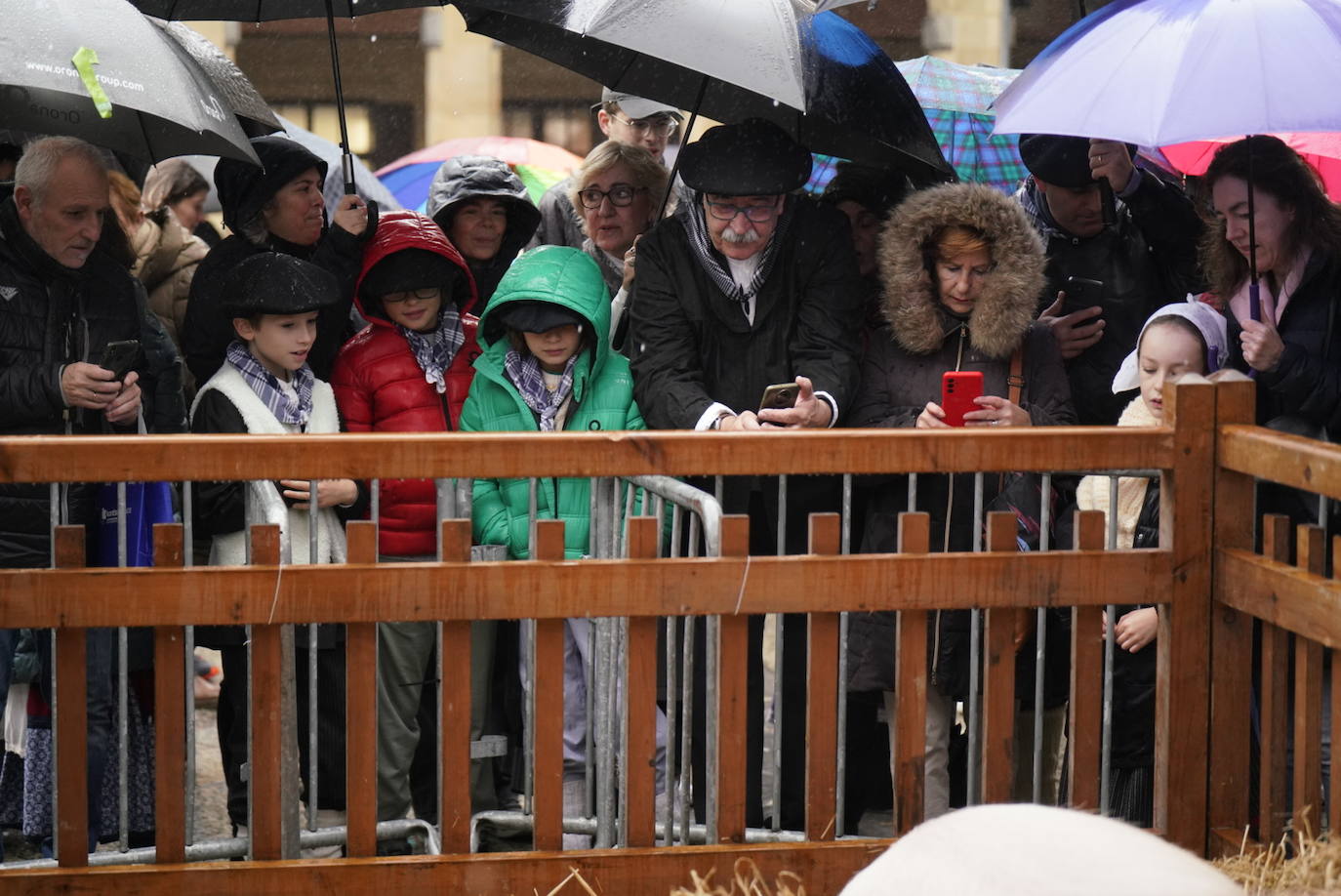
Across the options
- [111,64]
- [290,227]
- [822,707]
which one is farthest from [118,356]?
[822,707]

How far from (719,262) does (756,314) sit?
0.60ft

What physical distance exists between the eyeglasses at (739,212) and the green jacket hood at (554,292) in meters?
0.42

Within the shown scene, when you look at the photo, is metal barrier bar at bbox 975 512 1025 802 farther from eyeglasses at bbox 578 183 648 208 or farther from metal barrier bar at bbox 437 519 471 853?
eyeglasses at bbox 578 183 648 208

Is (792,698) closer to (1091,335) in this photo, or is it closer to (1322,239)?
(1091,335)

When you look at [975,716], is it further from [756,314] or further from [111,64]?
[111,64]

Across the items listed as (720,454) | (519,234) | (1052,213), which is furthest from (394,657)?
(1052,213)

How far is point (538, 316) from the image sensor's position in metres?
4.76

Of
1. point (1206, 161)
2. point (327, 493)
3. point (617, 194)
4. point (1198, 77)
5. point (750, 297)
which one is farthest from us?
point (1206, 161)

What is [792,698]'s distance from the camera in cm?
567

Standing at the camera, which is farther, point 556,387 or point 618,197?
point 618,197

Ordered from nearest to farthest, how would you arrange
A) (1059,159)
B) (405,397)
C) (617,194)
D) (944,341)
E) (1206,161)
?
(944,341) → (405,397) → (1059,159) → (617,194) → (1206,161)

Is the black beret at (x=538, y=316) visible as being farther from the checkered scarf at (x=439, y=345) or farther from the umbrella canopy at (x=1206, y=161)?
the umbrella canopy at (x=1206, y=161)

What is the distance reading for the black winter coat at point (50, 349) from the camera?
4.53 m

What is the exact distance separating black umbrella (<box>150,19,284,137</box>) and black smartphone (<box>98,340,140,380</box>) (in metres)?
0.79
